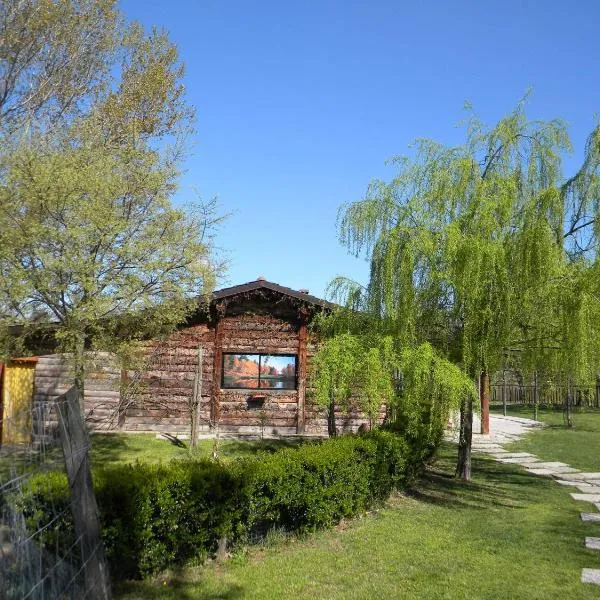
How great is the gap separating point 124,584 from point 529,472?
10621 mm

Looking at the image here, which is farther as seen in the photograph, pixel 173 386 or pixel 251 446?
pixel 173 386

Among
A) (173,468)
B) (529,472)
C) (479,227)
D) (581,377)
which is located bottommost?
(529,472)

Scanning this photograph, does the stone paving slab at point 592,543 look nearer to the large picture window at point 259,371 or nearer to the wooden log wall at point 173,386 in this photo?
the large picture window at point 259,371

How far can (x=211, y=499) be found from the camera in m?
6.68

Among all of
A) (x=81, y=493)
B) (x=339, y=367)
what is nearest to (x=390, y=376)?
(x=339, y=367)

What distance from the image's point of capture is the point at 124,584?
598cm

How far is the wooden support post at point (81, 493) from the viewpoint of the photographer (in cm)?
409

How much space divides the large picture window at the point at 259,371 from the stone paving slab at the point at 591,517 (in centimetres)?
986

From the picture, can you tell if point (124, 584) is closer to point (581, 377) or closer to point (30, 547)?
point (30, 547)

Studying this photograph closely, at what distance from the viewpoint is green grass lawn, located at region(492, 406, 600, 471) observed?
16016 millimetres

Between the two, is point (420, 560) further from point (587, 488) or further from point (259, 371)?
point (259, 371)

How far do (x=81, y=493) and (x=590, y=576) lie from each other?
552 centimetres

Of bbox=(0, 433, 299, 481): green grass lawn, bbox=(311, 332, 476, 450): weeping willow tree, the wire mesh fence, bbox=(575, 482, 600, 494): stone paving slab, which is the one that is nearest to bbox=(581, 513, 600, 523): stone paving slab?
bbox=(575, 482, 600, 494): stone paving slab

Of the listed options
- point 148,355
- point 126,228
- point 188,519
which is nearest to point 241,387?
point 148,355
